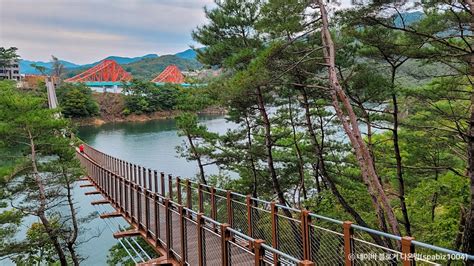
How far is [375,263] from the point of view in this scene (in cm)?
284

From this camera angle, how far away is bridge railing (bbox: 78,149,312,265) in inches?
117

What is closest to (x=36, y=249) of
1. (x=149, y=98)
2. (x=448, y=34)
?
(x=448, y=34)

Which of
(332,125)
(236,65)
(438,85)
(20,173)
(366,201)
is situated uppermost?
(236,65)

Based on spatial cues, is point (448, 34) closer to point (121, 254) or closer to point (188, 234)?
point (188, 234)

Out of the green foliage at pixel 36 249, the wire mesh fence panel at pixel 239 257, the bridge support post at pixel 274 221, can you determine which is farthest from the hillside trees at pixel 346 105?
the green foliage at pixel 36 249

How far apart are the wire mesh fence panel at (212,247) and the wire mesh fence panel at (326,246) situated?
830 millimetres

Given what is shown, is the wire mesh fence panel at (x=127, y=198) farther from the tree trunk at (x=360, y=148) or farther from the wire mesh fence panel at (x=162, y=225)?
the tree trunk at (x=360, y=148)

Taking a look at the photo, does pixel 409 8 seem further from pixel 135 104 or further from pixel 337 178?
pixel 135 104

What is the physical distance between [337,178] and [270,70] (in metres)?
3.85

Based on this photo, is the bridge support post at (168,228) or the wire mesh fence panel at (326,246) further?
the bridge support post at (168,228)

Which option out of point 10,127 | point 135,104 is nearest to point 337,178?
point 10,127

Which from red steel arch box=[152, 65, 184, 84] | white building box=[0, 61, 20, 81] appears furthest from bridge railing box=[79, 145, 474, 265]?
red steel arch box=[152, 65, 184, 84]

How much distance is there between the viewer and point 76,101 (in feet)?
135

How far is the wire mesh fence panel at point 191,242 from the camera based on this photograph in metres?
4.07
